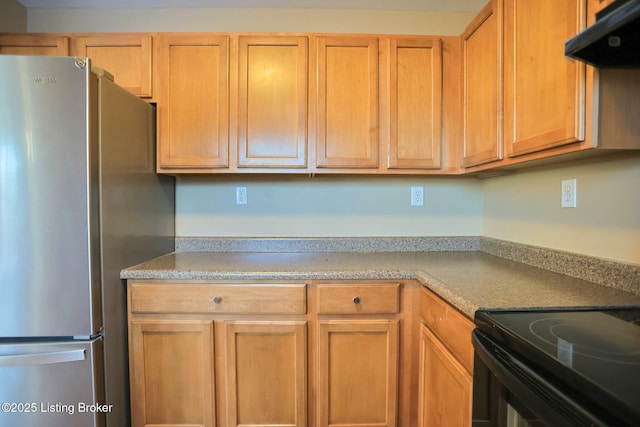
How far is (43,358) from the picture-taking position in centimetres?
120

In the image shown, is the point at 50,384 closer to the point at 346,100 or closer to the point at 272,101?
the point at 272,101

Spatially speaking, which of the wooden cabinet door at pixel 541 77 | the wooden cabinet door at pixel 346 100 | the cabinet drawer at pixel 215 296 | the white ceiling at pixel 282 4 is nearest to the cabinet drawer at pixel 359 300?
the cabinet drawer at pixel 215 296

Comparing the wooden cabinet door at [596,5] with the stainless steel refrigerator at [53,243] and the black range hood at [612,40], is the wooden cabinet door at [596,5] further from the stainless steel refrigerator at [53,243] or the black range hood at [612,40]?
the stainless steel refrigerator at [53,243]

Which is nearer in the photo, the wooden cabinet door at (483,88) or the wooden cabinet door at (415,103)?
the wooden cabinet door at (483,88)

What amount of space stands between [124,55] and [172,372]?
1622 millimetres

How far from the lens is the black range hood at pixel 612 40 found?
26.1 inches

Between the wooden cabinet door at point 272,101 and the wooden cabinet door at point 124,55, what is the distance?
0.50 m

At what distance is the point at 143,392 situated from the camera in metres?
1.41

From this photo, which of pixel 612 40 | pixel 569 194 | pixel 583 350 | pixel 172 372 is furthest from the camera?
pixel 172 372

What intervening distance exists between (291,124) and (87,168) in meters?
0.93

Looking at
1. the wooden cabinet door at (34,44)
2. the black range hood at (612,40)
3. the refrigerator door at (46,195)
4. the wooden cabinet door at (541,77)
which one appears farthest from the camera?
the wooden cabinet door at (34,44)

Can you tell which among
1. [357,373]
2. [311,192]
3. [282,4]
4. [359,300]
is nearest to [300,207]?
[311,192]

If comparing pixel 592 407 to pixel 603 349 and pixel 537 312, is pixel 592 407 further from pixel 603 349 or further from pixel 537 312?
pixel 537 312

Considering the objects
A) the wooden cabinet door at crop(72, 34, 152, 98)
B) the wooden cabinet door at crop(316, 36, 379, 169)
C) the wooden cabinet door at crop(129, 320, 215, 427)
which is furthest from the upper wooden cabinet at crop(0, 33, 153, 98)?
the wooden cabinet door at crop(129, 320, 215, 427)
